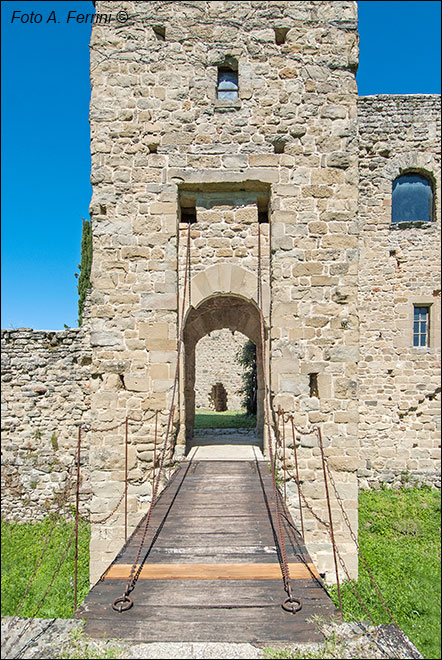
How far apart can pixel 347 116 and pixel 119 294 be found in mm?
4318

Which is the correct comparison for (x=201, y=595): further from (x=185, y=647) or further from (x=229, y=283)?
(x=229, y=283)

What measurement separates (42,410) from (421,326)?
391 inches

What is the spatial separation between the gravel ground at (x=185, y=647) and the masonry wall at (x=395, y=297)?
314 inches

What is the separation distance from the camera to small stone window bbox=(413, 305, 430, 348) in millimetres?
9992

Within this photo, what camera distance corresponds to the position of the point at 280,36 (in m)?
5.87

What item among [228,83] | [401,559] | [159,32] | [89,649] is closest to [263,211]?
[228,83]

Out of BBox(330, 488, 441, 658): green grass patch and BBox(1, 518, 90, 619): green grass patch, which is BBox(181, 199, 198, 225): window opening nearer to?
BBox(1, 518, 90, 619): green grass patch

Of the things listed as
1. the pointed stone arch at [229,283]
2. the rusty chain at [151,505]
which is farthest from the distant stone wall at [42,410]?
the pointed stone arch at [229,283]

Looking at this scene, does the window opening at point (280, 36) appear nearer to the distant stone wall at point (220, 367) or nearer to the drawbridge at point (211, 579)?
the drawbridge at point (211, 579)

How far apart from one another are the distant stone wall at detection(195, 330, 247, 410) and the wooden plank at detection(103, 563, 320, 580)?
656 inches

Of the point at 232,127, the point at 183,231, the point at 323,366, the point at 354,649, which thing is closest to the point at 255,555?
the point at 354,649

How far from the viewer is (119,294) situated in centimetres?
581

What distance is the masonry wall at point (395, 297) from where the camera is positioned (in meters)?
9.88

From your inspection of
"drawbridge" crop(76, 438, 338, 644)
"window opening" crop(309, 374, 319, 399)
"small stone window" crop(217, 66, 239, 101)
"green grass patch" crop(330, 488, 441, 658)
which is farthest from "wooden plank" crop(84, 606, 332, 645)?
"small stone window" crop(217, 66, 239, 101)
